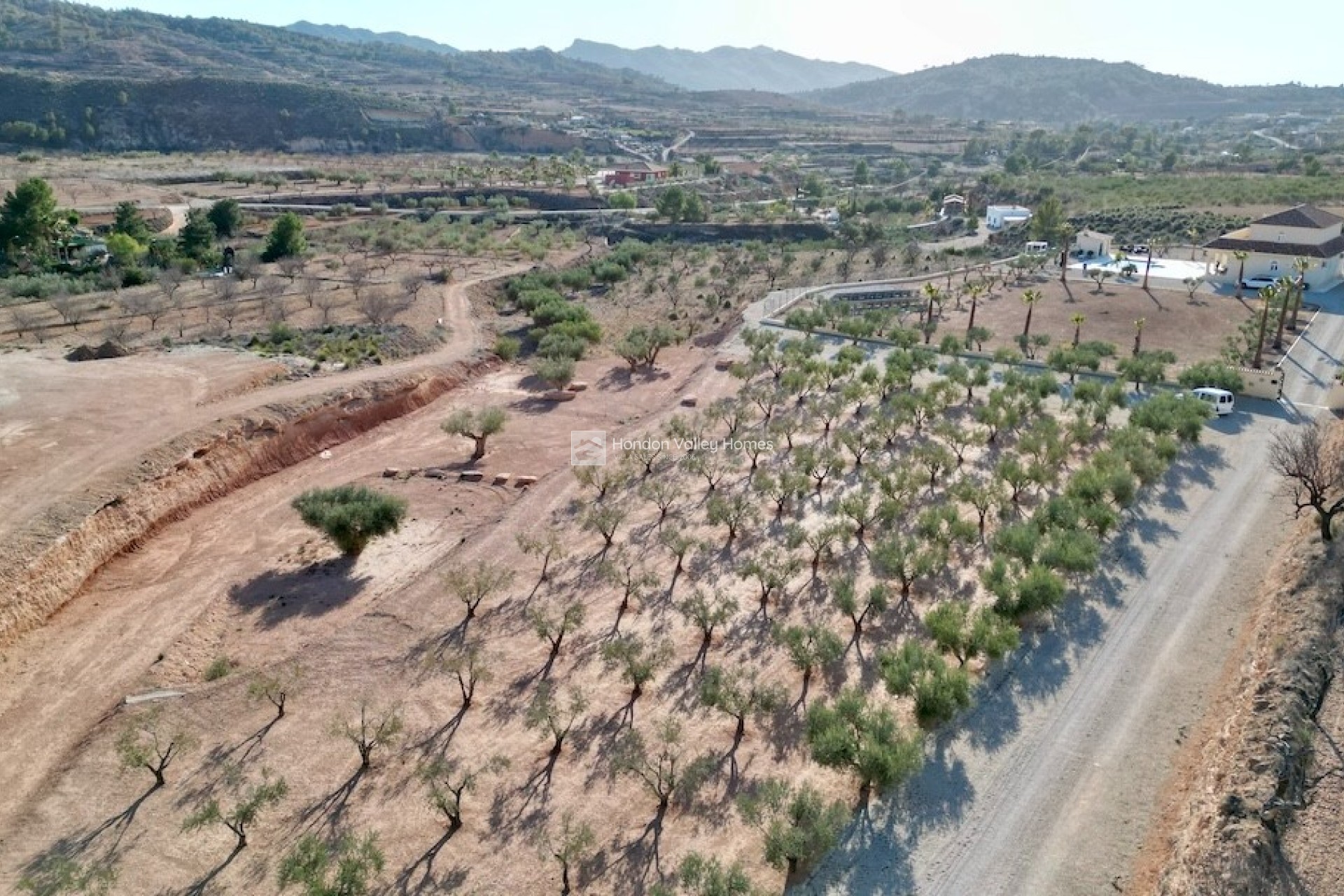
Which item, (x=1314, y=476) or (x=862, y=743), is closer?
(x=862, y=743)

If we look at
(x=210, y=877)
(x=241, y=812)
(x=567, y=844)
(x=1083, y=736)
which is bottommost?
(x=210, y=877)

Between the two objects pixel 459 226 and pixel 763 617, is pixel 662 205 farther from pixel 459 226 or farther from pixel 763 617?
pixel 763 617

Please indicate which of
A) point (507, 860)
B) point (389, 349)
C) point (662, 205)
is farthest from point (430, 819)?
point (662, 205)

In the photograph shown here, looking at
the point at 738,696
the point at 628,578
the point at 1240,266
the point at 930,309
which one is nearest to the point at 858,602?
the point at 738,696

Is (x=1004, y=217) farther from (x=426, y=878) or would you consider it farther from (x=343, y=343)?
(x=426, y=878)

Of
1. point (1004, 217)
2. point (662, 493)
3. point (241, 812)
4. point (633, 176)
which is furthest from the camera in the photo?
point (633, 176)

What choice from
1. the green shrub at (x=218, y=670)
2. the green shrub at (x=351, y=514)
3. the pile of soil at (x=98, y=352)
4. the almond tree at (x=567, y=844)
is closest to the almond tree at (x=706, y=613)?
the almond tree at (x=567, y=844)
